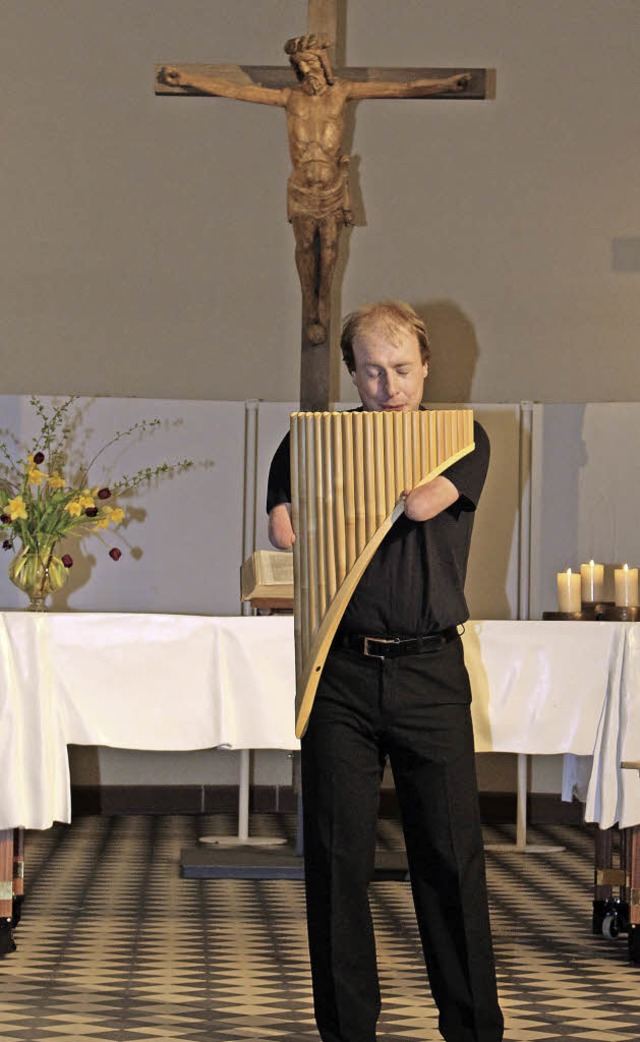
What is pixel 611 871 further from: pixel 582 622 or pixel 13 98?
pixel 13 98

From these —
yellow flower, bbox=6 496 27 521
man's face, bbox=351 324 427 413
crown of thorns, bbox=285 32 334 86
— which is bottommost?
yellow flower, bbox=6 496 27 521

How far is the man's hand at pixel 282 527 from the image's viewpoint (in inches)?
103

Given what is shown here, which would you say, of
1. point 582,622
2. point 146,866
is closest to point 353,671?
point 582,622

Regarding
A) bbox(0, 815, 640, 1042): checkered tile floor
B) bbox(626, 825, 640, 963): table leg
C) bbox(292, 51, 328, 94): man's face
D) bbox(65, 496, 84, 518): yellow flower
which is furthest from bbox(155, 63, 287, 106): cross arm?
bbox(626, 825, 640, 963): table leg

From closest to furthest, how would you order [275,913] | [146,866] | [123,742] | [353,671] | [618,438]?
[353,671]
[123,742]
[275,913]
[146,866]
[618,438]

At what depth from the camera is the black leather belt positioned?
2.53 m

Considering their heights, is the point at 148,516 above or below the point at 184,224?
below

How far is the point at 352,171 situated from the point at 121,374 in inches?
57.0

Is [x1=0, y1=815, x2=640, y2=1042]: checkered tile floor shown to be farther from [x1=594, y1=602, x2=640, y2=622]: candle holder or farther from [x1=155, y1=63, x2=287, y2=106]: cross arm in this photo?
[x1=155, y1=63, x2=287, y2=106]: cross arm

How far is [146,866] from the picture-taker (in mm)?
5285

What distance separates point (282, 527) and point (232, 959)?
1.57 m

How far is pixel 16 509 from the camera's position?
441 cm

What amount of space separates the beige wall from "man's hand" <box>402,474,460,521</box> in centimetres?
452

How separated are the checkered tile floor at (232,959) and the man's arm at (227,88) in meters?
2.86
